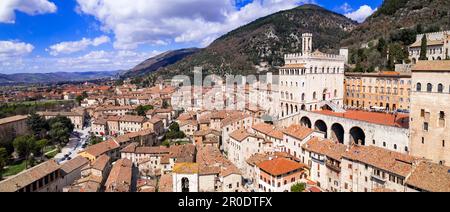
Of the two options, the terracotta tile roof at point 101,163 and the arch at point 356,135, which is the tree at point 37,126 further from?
the arch at point 356,135

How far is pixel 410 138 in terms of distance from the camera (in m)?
27.4

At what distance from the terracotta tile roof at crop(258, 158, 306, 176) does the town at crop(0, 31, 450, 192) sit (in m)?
0.11

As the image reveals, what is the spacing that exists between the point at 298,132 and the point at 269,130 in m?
5.39

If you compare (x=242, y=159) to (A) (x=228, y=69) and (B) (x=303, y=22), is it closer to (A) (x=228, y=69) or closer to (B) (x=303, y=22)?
(A) (x=228, y=69)

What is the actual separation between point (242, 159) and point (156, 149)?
14.1 meters

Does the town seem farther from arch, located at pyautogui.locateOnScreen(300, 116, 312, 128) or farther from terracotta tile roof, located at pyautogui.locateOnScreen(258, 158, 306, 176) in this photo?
arch, located at pyautogui.locateOnScreen(300, 116, 312, 128)

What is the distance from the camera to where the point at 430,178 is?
2084 centimetres

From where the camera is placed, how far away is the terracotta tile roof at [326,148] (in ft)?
92.5

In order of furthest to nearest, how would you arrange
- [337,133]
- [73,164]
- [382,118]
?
[73,164], [337,133], [382,118]

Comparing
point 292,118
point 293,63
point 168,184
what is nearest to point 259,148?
point 292,118

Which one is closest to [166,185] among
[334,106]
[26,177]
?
[26,177]

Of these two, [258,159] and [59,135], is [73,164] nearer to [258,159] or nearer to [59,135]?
[59,135]

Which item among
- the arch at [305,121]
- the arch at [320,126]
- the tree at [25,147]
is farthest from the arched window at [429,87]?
the tree at [25,147]

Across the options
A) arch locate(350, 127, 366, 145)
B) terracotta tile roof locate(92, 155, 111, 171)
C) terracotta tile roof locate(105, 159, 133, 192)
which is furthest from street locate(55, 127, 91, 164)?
arch locate(350, 127, 366, 145)
